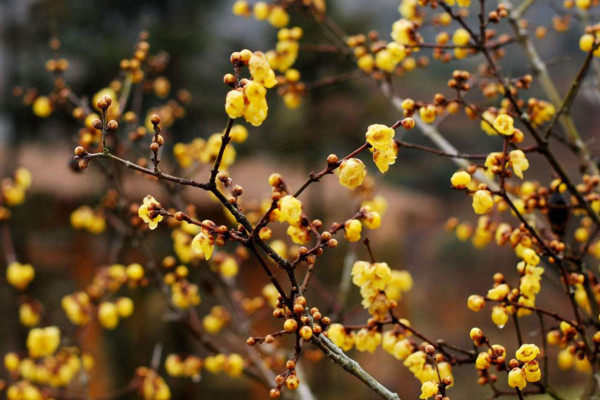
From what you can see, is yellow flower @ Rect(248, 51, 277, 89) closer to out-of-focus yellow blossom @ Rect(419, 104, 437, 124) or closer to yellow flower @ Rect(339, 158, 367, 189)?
yellow flower @ Rect(339, 158, 367, 189)

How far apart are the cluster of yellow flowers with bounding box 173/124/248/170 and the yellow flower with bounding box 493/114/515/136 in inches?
27.2

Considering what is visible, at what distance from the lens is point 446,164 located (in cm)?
918

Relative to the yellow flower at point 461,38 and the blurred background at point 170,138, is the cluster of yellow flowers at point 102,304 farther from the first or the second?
the blurred background at point 170,138

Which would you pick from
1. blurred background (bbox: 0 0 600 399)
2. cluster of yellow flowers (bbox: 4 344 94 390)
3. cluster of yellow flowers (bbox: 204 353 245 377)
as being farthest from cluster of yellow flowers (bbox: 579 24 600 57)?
blurred background (bbox: 0 0 600 399)

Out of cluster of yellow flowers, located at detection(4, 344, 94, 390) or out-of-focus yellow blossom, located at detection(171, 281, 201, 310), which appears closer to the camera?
out-of-focus yellow blossom, located at detection(171, 281, 201, 310)

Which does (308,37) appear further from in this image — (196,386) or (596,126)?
(196,386)

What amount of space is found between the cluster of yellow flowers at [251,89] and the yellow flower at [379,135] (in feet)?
0.43

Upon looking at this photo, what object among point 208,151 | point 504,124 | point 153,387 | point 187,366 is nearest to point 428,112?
point 504,124

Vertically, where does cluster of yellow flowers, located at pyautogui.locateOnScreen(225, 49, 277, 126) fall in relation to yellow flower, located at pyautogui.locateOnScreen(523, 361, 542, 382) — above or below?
above

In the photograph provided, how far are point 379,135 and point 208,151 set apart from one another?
0.87 metres

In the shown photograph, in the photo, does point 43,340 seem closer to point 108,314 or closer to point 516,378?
point 108,314

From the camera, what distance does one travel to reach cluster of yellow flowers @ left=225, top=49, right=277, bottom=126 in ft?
1.95

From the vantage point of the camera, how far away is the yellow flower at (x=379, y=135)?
664 millimetres

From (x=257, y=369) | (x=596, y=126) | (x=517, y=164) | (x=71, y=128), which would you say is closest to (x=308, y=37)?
(x=71, y=128)
